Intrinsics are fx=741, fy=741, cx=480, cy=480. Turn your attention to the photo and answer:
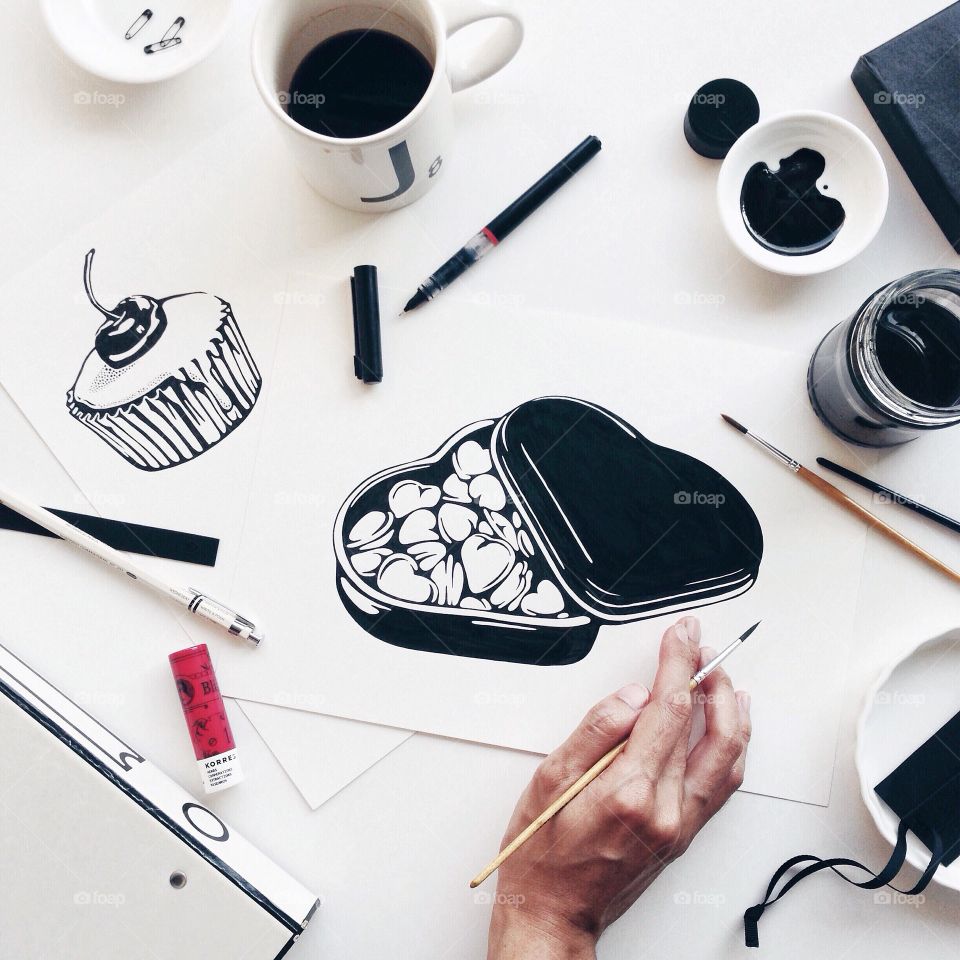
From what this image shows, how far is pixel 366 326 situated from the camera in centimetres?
78

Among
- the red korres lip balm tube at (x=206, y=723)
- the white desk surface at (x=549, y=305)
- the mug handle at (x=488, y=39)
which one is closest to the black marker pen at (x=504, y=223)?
the white desk surface at (x=549, y=305)

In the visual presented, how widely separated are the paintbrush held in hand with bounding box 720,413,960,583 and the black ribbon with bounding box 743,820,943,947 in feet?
0.85

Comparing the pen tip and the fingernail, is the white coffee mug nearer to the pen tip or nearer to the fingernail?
the pen tip

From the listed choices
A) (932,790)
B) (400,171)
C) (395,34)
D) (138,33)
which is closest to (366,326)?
(400,171)

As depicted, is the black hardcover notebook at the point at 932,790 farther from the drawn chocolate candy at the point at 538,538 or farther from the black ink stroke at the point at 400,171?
the black ink stroke at the point at 400,171

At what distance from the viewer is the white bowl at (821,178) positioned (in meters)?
0.73

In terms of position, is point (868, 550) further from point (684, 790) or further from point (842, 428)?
point (684, 790)

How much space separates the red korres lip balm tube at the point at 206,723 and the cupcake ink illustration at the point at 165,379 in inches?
8.4

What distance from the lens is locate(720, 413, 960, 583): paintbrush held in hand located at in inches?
30.0

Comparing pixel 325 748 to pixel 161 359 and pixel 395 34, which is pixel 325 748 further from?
pixel 395 34

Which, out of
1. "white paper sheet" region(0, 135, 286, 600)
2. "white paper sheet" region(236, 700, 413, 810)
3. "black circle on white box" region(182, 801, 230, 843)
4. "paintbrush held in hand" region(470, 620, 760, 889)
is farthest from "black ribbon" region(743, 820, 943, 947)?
"white paper sheet" region(0, 135, 286, 600)

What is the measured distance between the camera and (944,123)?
29.2 inches

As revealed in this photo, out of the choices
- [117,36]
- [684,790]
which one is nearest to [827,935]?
[684,790]

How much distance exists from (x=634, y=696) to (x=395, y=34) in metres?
0.67
